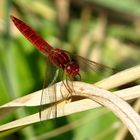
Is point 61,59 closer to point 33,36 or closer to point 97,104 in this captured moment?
point 33,36

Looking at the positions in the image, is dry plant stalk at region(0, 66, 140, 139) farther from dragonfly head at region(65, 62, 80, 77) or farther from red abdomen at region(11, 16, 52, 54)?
red abdomen at region(11, 16, 52, 54)

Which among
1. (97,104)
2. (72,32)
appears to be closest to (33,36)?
(97,104)

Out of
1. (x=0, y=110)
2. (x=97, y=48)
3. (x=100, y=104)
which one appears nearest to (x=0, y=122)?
(x=0, y=110)

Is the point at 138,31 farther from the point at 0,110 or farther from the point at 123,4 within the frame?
the point at 0,110

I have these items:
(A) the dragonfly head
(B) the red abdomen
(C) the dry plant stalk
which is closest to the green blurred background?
(B) the red abdomen

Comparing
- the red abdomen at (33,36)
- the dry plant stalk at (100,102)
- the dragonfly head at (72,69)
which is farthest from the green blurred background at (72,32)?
the dry plant stalk at (100,102)

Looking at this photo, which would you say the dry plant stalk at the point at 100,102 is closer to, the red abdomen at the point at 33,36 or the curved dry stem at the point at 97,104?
the curved dry stem at the point at 97,104
